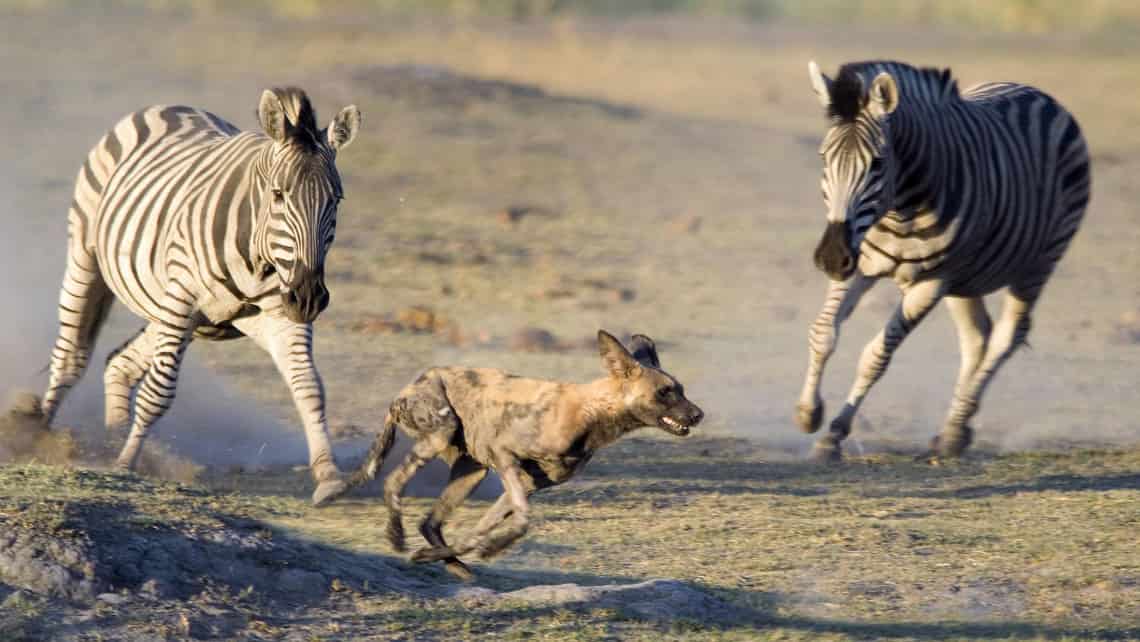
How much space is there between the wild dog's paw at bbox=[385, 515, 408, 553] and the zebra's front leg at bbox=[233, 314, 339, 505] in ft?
4.23

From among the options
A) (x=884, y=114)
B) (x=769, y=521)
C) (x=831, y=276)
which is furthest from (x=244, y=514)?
(x=884, y=114)

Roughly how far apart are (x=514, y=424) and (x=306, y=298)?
4.28 feet

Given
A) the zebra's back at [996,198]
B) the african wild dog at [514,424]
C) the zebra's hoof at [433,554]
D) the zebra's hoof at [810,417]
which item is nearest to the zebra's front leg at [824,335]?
the zebra's hoof at [810,417]

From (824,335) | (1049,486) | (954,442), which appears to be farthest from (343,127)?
(954,442)

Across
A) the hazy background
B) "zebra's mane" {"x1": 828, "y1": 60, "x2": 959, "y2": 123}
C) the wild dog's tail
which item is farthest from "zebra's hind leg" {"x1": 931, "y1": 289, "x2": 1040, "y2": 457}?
the wild dog's tail

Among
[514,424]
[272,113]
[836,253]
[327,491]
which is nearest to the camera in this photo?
[514,424]

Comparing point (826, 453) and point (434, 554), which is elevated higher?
point (826, 453)

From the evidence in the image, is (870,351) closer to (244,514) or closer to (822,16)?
(244,514)

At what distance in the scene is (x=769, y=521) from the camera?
8.33m

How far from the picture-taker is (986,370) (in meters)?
11.0

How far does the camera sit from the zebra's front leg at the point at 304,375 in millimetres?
8398

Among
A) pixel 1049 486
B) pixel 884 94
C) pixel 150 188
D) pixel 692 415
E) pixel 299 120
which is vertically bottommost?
pixel 1049 486

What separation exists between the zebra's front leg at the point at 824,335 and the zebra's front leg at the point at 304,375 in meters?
2.85

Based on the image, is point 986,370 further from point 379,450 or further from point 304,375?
point 379,450
